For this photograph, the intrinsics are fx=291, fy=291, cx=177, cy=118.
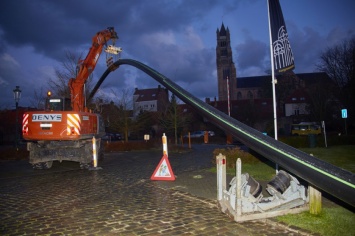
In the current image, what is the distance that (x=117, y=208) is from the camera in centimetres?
616

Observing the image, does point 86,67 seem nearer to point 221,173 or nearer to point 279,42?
point 279,42

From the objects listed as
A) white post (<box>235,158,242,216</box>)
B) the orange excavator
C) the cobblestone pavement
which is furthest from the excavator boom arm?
white post (<box>235,158,242,216</box>)

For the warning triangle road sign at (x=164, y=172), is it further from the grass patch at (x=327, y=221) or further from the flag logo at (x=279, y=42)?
the grass patch at (x=327, y=221)

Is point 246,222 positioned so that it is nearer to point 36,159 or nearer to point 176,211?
point 176,211

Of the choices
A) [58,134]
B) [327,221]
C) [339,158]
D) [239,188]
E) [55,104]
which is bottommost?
[339,158]

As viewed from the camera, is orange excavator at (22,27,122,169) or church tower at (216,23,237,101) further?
church tower at (216,23,237,101)

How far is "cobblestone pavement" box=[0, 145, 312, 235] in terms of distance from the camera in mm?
4852

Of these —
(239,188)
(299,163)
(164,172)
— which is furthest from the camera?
(164,172)

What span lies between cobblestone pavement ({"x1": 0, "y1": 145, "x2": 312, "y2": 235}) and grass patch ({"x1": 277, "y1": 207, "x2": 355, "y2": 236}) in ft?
0.99

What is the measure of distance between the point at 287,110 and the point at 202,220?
6869 cm

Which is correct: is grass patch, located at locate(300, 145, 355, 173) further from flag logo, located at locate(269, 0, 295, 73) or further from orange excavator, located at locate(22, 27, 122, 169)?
orange excavator, located at locate(22, 27, 122, 169)

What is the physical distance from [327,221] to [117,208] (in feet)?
13.1

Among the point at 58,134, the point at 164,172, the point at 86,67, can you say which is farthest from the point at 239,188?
the point at 86,67

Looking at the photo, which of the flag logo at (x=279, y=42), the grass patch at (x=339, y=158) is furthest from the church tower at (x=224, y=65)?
the flag logo at (x=279, y=42)
